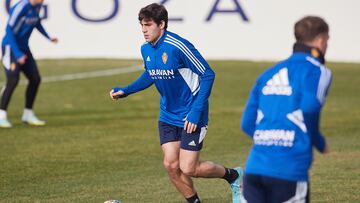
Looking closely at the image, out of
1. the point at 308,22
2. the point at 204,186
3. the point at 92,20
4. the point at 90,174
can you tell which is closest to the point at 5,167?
the point at 90,174

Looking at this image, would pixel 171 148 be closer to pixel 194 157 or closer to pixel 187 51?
pixel 194 157

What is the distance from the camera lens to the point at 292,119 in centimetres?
616

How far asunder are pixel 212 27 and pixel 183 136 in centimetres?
1758

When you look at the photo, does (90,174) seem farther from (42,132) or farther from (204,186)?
(42,132)

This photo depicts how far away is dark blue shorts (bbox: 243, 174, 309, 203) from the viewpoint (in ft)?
20.1

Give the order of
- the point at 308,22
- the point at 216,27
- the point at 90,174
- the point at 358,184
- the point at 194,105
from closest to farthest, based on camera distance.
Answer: the point at 308,22, the point at 194,105, the point at 358,184, the point at 90,174, the point at 216,27

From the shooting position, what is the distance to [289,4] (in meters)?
26.6

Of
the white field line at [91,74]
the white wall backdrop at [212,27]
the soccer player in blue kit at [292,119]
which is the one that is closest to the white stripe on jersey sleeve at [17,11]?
the white field line at [91,74]

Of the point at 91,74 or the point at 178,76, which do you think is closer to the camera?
the point at 178,76

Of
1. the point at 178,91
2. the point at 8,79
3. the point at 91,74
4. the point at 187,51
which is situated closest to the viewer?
the point at 187,51

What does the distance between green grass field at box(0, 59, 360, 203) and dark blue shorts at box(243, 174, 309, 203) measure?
3780 millimetres

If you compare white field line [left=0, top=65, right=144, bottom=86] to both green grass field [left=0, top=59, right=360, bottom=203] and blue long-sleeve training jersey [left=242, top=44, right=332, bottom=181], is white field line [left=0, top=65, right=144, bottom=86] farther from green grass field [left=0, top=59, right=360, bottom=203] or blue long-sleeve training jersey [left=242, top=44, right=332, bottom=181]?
blue long-sleeve training jersey [left=242, top=44, right=332, bottom=181]

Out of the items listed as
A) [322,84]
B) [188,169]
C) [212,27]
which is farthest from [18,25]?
[322,84]

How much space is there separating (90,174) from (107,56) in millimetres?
15588
